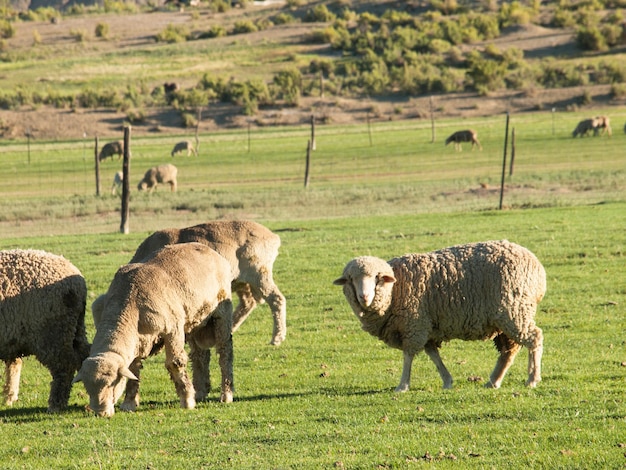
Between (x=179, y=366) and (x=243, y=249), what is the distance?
3.58 meters

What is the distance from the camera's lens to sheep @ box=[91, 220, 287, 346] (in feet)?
44.7

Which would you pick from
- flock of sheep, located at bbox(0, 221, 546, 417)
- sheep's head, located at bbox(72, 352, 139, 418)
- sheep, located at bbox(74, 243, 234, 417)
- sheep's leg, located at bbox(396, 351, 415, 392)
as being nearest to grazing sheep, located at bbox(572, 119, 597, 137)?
flock of sheep, located at bbox(0, 221, 546, 417)

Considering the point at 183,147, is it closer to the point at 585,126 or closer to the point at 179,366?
the point at 585,126

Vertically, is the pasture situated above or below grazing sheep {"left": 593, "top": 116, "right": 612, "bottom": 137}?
below

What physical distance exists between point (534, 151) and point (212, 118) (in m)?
26.6

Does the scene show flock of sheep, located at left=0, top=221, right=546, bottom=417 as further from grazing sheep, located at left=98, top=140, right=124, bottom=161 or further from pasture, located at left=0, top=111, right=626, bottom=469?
grazing sheep, located at left=98, top=140, right=124, bottom=161

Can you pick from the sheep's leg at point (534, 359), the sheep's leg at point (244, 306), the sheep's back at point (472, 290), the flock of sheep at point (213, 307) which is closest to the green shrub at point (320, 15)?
the sheep's leg at point (244, 306)

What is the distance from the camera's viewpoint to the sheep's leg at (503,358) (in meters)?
11.3

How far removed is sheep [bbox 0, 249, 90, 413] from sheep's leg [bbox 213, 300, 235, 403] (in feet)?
5.28

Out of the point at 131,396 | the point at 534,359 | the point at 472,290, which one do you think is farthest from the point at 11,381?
the point at 534,359

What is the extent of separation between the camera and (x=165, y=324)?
35.0 ft

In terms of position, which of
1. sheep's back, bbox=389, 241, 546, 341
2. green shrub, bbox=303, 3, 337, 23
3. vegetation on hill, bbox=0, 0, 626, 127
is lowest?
sheep's back, bbox=389, 241, 546, 341

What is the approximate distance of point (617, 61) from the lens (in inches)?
3201

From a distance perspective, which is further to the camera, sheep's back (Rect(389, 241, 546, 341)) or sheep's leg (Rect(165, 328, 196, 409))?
sheep's back (Rect(389, 241, 546, 341))
